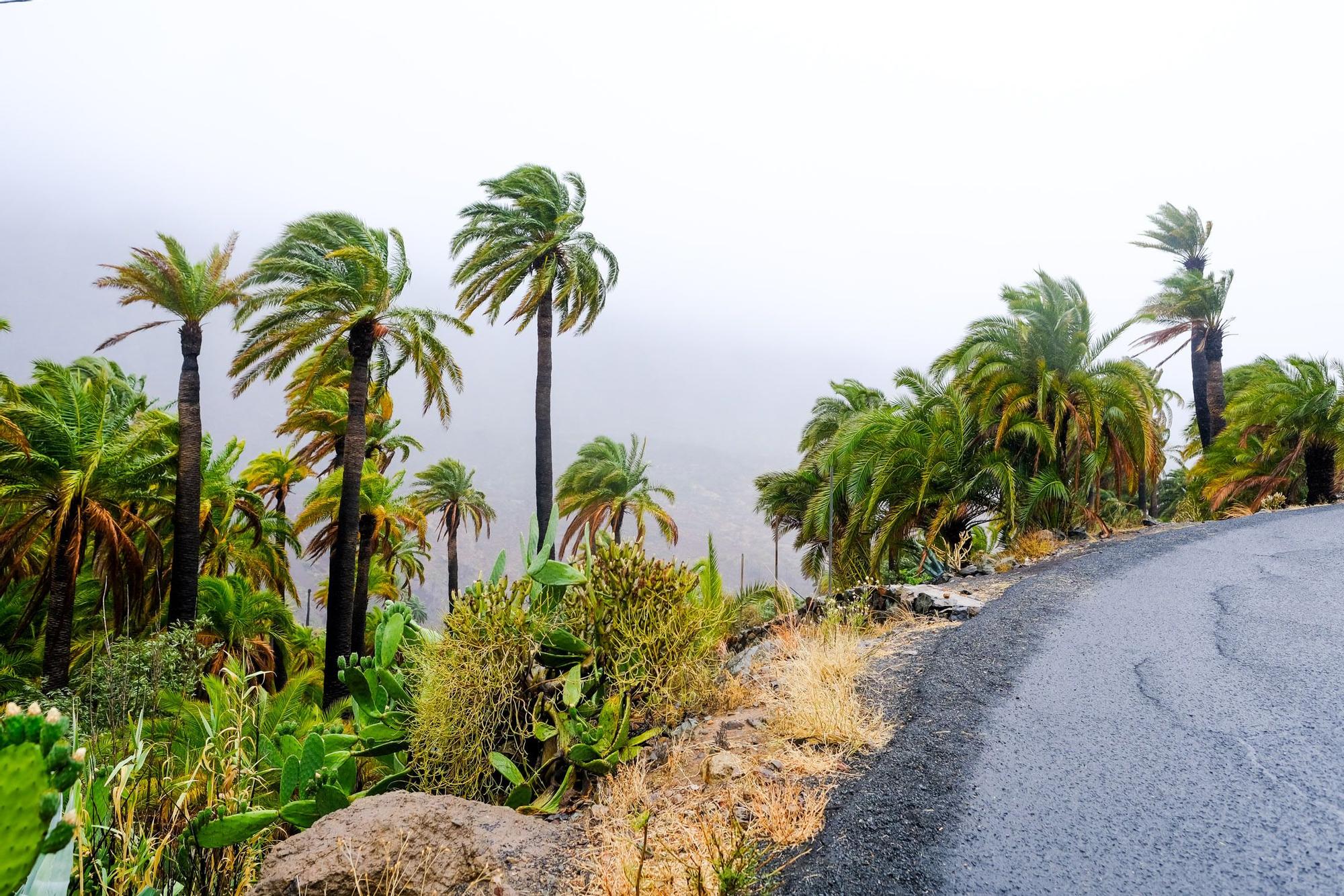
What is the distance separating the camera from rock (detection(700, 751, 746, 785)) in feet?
11.8

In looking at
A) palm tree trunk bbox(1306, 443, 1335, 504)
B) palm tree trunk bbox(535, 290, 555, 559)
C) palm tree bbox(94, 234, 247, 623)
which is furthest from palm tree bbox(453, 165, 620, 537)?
palm tree trunk bbox(1306, 443, 1335, 504)

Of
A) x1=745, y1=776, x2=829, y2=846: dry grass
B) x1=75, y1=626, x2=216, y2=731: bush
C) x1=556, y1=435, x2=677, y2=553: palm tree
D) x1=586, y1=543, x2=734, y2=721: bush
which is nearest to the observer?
x1=745, y1=776, x2=829, y2=846: dry grass

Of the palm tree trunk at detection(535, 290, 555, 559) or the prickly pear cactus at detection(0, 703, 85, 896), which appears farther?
the palm tree trunk at detection(535, 290, 555, 559)

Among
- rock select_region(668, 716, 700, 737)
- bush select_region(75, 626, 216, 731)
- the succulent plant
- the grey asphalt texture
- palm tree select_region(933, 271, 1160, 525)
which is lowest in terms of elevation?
bush select_region(75, 626, 216, 731)

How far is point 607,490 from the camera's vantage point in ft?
86.4

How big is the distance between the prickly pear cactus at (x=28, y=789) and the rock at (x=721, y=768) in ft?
9.08

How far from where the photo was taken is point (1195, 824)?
106 inches

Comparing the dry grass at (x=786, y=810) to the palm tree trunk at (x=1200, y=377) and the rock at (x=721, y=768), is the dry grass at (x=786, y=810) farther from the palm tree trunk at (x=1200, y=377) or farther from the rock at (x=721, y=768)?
the palm tree trunk at (x=1200, y=377)

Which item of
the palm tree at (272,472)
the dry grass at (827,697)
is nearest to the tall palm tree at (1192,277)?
the dry grass at (827,697)

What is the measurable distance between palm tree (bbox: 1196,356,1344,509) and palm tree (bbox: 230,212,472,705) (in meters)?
18.3

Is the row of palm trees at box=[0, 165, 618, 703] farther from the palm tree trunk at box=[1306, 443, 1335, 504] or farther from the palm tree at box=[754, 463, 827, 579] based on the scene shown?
the palm tree trunk at box=[1306, 443, 1335, 504]

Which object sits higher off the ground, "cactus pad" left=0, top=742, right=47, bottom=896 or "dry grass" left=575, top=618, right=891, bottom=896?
"cactus pad" left=0, top=742, right=47, bottom=896

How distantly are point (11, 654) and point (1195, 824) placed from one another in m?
22.2

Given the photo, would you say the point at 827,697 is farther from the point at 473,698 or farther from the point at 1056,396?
the point at 1056,396
